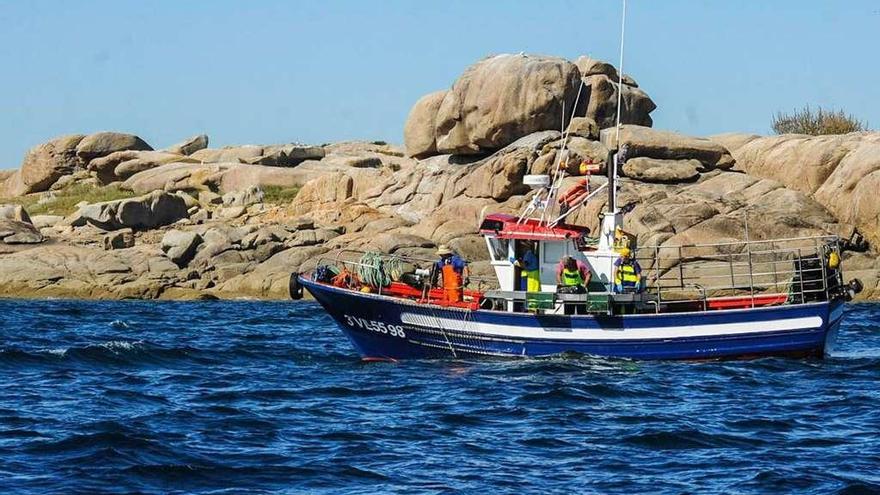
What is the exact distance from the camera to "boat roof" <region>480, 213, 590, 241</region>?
27094 mm

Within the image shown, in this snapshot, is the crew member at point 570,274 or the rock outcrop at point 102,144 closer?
the crew member at point 570,274

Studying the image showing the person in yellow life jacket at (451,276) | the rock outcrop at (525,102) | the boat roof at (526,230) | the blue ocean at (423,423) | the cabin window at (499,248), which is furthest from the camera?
the rock outcrop at (525,102)

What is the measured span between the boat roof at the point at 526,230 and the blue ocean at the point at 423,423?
235 centimetres

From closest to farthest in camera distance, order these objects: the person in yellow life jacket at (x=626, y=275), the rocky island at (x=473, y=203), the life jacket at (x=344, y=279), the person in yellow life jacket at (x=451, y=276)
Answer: the person in yellow life jacket at (x=626, y=275), the person in yellow life jacket at (x=451, y=276), the life jacket at (x=344, y=279), the rocky island at (x=473, y=203)

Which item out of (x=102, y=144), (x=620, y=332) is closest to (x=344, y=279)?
(x=620, y=332)

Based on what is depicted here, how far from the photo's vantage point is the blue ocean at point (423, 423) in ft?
53.6

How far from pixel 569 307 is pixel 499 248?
6.43 ft

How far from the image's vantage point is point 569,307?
26.7 m

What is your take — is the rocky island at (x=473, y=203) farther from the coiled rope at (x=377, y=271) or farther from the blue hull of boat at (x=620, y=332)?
the blue hull of boat at (x=620, y=332)

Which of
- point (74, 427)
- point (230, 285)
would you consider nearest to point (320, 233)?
point (230, 285)

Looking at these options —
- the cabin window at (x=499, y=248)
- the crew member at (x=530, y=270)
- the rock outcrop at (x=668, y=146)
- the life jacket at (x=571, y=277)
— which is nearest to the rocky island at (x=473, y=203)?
the rock outcrop at (x=668, y=146)

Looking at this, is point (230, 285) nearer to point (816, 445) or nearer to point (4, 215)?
point (4, 215)

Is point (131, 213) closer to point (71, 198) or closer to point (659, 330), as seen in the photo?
point (71, 198)

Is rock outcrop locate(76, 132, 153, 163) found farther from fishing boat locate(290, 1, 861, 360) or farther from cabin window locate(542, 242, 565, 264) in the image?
cabin window locate(542, 242, 565, 264)
